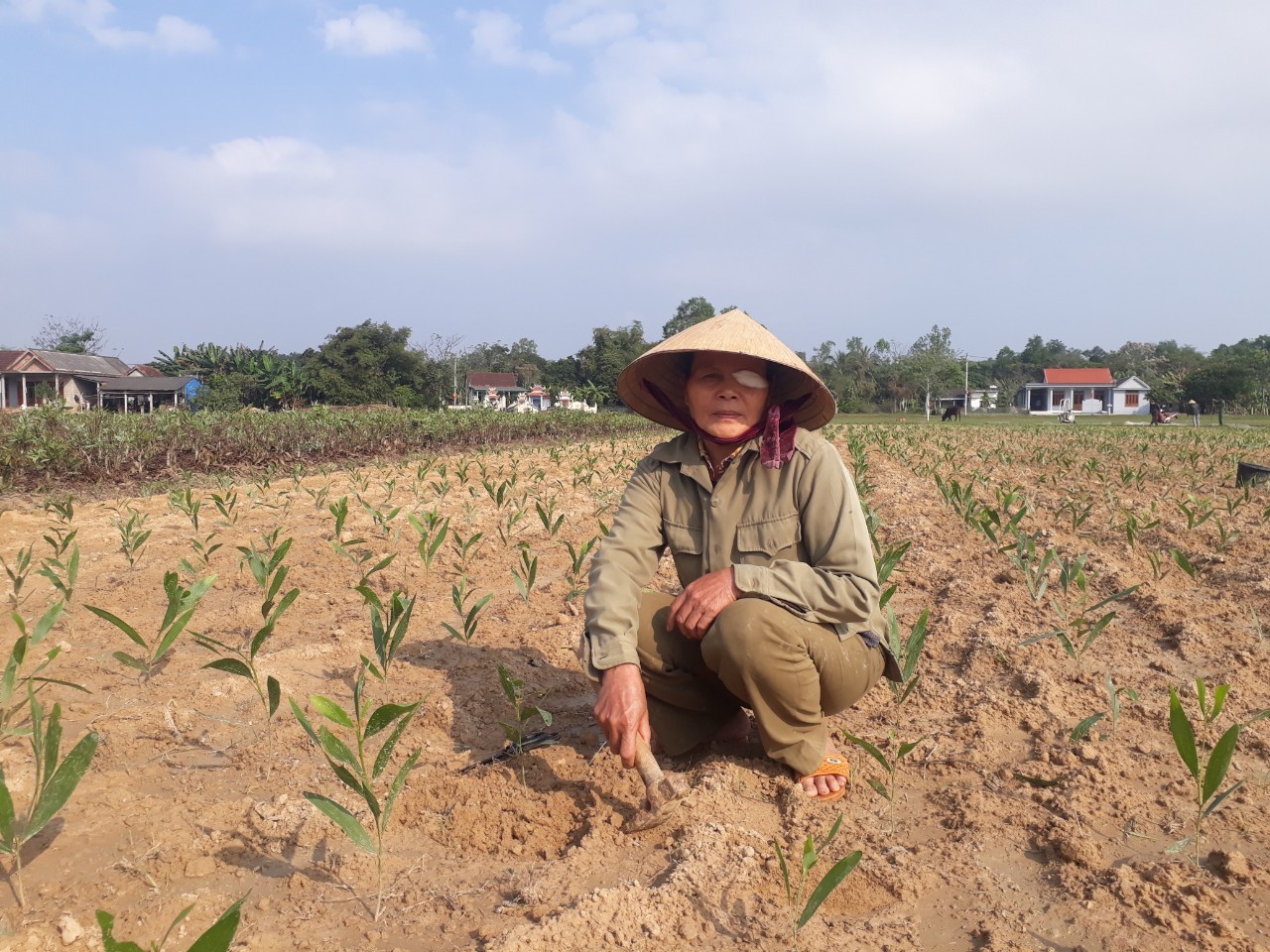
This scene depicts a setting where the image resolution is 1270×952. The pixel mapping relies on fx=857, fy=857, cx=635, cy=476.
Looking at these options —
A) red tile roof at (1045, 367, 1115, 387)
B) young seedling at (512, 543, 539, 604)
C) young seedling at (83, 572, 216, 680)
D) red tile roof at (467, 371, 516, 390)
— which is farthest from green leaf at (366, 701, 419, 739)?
red tile roof at (1045, 367, 1115, 387)

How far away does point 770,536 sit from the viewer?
2.16 metres

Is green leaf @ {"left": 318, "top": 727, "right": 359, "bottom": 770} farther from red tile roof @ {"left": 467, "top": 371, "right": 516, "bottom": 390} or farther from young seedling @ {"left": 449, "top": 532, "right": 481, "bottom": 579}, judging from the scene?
red tile roof @ {"left": 467, "top": 371, "right": 516, "bottom": 390}

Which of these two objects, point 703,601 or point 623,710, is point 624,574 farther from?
point 623,710

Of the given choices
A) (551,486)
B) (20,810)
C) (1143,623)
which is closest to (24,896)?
(20,810)

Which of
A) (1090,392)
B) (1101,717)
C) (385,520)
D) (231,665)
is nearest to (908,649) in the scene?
(1101,717)

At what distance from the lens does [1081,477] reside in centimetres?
806

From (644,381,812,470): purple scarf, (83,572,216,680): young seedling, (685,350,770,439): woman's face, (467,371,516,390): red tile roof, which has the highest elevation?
(467,371,516,390): red tile roof

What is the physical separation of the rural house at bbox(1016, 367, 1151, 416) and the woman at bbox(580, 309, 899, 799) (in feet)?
209

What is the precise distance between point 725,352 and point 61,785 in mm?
1608

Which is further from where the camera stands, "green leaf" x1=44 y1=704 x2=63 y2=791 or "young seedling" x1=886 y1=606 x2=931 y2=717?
"young seedling" x1=886 y1=606 x2=931 y2=717

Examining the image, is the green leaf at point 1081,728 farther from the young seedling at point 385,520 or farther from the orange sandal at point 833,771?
the young seedling at point 385,520

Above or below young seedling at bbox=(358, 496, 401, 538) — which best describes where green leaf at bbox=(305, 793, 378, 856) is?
below

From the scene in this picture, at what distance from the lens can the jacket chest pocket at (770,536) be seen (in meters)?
2.15

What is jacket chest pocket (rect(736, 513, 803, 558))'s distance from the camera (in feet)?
7.06
